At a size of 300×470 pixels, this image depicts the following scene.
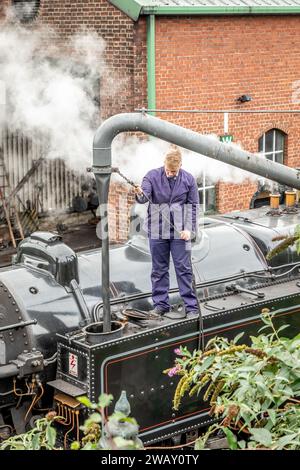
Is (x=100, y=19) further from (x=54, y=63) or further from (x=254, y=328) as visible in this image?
(x=254, y=328)

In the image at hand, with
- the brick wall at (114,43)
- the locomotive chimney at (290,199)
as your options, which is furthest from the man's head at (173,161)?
the brick wall at (114,43)

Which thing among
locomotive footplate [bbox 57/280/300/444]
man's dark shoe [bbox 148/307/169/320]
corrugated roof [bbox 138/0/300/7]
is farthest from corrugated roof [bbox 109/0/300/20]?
man's dark shoe [bbox 148/307/169/320]

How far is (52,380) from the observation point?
6238 mm

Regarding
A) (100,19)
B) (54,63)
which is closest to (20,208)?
(54,63)

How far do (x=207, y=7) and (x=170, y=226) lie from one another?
264 inches

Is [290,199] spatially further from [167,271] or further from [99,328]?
[99,328]

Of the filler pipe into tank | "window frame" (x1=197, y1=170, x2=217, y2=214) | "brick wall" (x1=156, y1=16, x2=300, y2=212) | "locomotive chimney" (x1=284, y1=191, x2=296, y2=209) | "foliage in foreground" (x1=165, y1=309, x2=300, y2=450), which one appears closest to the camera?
"foliage in foreground" (x1=165, y1=309, x2=300, y2=450)

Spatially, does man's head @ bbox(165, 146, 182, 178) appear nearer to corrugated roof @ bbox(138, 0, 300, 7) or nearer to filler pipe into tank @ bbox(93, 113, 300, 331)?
filler pipe into tank @ bbox(93, 113, 300, 331)

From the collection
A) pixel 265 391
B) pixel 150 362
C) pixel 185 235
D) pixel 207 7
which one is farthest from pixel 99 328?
pixel 207 7

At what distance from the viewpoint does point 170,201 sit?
652cm

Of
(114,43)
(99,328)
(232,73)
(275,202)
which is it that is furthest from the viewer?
(232,73)

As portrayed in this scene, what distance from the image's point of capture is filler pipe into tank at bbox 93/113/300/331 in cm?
557

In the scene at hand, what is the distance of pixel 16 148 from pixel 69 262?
330 inches

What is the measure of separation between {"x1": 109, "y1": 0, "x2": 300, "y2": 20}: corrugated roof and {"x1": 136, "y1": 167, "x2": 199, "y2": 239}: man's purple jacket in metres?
5.74
